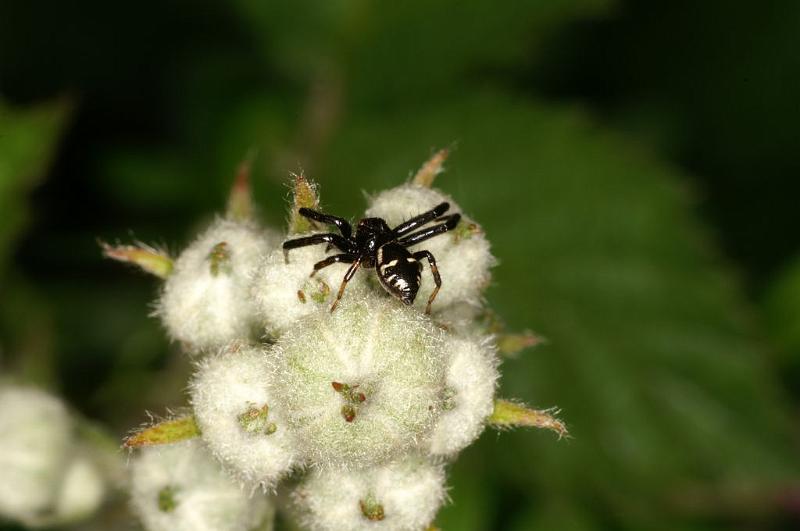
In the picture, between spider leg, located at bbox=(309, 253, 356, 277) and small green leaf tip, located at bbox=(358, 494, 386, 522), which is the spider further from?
small green leaf tip, located at bbox=(358, 494, 386, 522)

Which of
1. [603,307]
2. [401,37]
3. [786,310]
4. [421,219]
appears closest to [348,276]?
[421,219]

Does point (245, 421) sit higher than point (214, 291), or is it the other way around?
point (214, 291)

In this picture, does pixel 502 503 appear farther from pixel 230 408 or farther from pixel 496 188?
pixel 230 408

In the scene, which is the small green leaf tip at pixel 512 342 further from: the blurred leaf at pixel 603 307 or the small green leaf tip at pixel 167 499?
the blurred leaf at pixel 603 307

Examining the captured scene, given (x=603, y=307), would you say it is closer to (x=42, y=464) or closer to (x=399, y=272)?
(x=399, y=272)

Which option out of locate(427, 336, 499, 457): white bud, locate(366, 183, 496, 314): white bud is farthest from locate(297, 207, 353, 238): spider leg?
locate(427, 336, 499, 457): white bud
